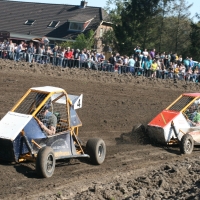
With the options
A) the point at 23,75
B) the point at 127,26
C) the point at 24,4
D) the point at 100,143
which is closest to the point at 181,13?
the point at 127,26

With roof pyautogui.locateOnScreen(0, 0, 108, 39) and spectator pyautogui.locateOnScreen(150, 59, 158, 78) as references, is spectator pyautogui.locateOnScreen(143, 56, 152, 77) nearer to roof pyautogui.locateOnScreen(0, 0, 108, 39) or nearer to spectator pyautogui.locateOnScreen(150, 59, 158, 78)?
spectator pyautogui.locateOnScreen(150, 59, 158, 78)

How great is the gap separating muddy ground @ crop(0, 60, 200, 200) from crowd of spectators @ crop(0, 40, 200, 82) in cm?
165

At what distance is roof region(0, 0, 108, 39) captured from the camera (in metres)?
54.5

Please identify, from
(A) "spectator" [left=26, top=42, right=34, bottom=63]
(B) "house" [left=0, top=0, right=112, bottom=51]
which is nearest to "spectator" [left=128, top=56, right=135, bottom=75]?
(A) "spectator" [left=26, top=42, right=34, bottom=63]

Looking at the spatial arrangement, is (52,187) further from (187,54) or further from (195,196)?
(187,54)

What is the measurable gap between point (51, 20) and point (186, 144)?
43289mm

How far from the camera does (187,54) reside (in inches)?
1654

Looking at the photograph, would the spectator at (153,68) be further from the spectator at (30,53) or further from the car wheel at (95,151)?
the car wheel at (95,151)

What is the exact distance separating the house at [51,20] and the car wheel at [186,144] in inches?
1599

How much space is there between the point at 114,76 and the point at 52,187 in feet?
52.5

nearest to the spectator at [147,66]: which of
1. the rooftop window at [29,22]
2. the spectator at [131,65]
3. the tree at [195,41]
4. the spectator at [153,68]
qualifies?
the spectator at [153,68]

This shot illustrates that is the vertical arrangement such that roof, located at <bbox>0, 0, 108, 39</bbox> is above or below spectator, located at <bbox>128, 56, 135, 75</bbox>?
above

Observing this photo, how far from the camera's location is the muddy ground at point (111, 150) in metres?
9.03

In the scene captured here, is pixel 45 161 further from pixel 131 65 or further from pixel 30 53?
pixel 131 65
